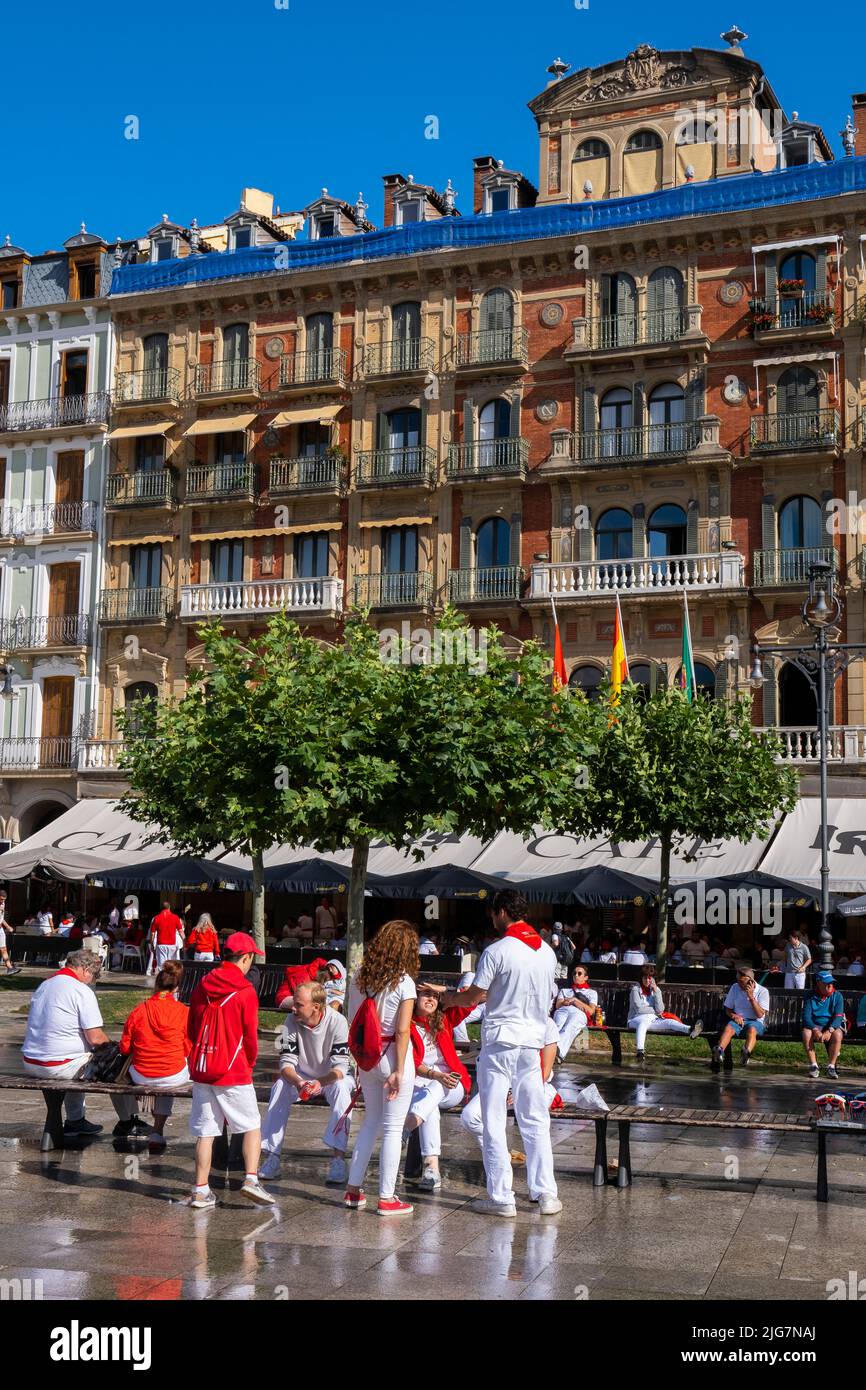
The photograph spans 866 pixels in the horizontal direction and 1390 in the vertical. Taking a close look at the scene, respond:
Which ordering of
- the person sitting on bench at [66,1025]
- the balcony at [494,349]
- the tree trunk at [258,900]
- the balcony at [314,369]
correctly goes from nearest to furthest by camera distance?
the person sitting on bench at [66,1025]
the tree trunk at [258,900]
the balcony at [494,349]
the balcony at [314,369]

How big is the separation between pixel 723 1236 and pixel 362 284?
2999cm

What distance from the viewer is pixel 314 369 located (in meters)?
35.2

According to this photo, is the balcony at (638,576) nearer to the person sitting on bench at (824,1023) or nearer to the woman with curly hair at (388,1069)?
the person sitting on bench at (824,1023)

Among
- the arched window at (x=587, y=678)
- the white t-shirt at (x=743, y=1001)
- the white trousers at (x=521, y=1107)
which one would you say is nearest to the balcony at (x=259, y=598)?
the arched window at (x=587, y=678)

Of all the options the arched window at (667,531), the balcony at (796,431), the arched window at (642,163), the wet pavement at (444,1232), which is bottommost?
the wet pavement at (444,1232)

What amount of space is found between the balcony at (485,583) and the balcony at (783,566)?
206 inches

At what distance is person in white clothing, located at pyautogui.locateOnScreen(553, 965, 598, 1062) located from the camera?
14.0 m

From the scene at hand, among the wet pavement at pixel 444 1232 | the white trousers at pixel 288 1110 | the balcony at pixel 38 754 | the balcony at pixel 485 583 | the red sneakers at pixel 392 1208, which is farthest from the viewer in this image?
the balcony at pixel 38 754

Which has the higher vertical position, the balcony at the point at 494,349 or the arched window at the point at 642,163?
the arched window at the point at 642,163

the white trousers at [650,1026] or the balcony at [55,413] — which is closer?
the white trousers at [650,1026]

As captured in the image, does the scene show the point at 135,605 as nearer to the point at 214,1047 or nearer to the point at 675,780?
the point at 675,780

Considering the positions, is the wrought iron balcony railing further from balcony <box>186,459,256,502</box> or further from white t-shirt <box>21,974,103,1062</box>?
white t-shirt <box>21,974,103,1062</box>

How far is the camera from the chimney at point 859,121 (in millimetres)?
31922
